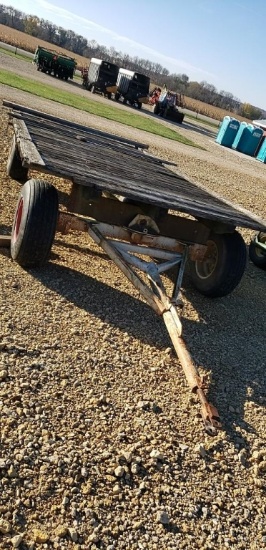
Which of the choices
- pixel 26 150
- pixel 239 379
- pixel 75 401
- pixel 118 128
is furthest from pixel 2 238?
pixel 118 128

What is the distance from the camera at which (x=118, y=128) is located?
18.8 meters

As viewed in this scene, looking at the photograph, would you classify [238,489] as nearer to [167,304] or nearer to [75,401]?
[75,401]

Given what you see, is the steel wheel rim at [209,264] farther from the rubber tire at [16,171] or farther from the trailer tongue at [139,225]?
the rubber tire at [16,171]

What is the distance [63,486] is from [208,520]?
2.81 ft

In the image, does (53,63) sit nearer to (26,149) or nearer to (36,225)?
(26,149)

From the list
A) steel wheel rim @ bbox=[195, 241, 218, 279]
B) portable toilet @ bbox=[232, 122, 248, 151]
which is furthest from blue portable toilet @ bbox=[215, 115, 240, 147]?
steel wheel rim @ bbox=[195, 241, 218, 279]

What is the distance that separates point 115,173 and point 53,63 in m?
33.1

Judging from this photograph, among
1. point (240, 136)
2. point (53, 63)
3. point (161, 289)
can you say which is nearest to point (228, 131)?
point (240, 136)

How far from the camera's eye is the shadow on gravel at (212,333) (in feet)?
13.0

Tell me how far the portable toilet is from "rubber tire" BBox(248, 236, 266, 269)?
24468 millimetres

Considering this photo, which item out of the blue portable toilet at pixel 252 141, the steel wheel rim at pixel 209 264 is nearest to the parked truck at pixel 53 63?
the blue portable toilet at pixel 252 141

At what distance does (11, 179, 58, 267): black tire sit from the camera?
177 inches

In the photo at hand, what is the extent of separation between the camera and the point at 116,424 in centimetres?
322

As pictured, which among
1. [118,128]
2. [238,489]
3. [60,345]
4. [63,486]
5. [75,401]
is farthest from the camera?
[118,128]
